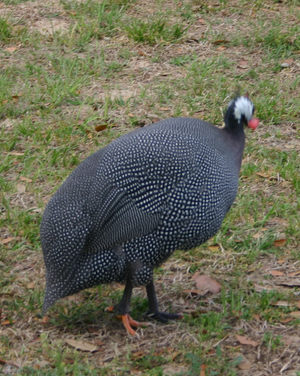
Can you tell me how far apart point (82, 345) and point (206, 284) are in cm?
91

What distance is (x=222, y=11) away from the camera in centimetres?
759

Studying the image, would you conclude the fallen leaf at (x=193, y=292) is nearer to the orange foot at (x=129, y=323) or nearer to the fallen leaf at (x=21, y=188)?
the orange foot at (x=129, y=323)

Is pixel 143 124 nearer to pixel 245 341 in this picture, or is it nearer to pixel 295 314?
pixel 295 314

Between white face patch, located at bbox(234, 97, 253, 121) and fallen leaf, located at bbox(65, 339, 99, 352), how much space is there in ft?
4.95

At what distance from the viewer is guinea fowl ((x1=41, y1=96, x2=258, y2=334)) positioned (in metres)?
3.78

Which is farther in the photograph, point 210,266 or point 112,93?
point 112,93

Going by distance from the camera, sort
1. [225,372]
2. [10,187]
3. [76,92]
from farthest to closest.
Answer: [76,92]
[10,187]
[225,372]

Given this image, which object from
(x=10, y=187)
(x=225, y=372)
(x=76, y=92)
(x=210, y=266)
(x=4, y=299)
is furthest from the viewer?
(x=76, y=92)

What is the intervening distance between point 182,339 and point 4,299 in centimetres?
109

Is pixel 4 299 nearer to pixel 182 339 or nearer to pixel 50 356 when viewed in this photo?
pixel 50 356

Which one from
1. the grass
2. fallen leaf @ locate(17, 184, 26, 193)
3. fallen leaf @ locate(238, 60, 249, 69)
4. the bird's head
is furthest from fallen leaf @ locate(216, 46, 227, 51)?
the bird's head

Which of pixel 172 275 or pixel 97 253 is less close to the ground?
pixel 97 253

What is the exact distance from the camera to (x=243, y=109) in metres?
4.27

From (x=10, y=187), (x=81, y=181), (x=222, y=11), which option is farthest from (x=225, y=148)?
(x=222, y=11)
